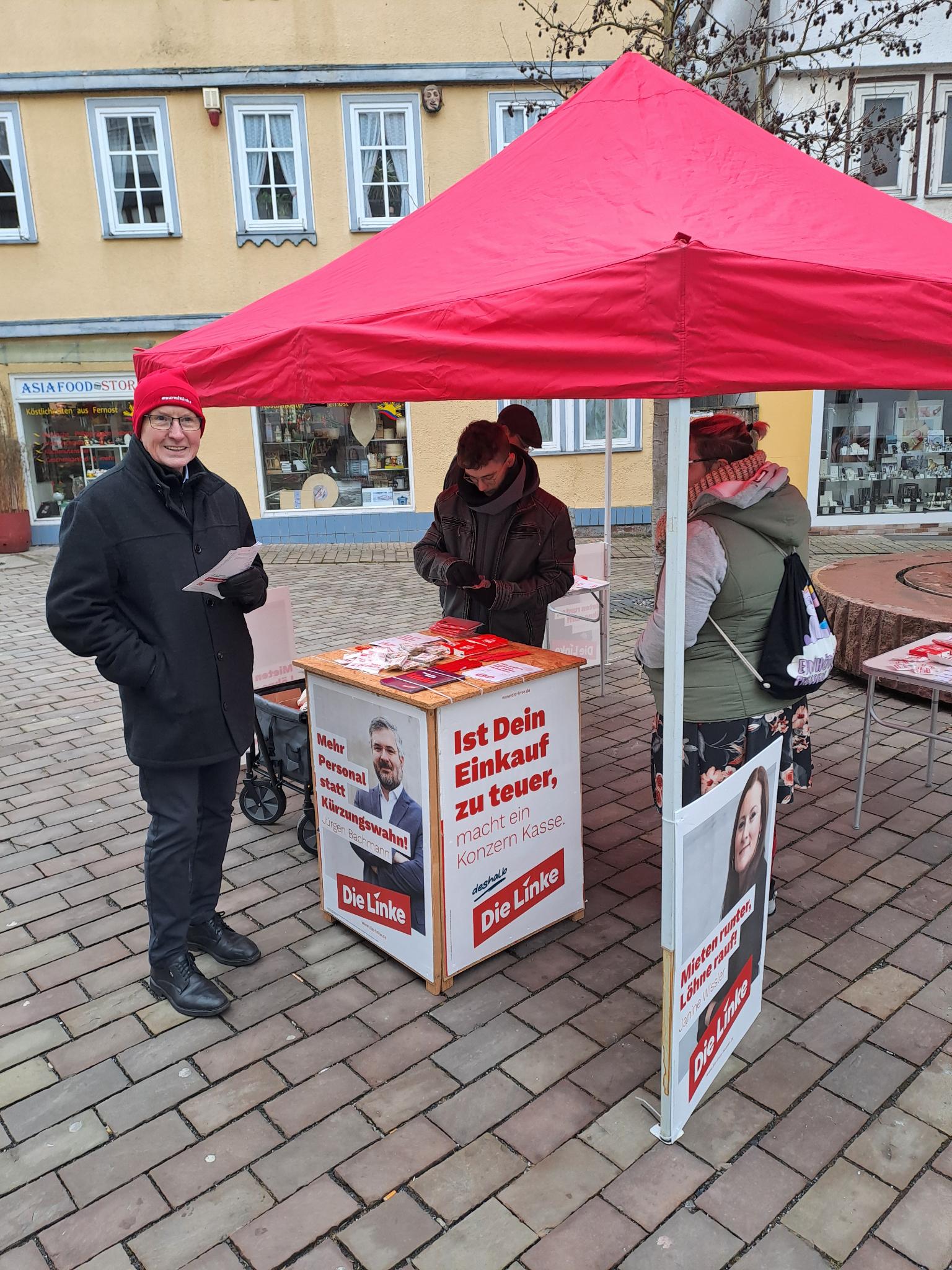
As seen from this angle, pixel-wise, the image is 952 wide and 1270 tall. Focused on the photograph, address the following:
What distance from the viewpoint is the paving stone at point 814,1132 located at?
7.83ft

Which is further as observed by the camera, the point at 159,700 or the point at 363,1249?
the point at 159,700

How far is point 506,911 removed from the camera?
319 centimetres

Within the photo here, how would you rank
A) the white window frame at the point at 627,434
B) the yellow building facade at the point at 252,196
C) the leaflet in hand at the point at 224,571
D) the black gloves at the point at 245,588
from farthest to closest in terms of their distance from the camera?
the white window frame at the point at 627,434 < the yellow building facade at the point at 252,196 < the black gloves at the point at 245,588 < the leaflet in hand at the point at 224,571

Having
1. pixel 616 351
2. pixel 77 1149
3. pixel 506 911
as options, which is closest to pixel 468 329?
pixel 616 351

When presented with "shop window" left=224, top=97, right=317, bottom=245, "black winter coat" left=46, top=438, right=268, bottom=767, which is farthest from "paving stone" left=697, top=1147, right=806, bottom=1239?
"shop window" left=224, top=97, right=317, bottom=245

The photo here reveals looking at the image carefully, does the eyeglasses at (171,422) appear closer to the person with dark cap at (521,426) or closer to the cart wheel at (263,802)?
the person with dark cap at (521,426)

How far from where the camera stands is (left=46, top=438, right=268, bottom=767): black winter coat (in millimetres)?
2660

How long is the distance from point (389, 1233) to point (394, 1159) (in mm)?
222

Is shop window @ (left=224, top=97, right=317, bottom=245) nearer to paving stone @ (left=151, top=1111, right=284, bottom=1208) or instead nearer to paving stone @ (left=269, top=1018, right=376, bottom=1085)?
paving stone @ (left=269, top=1018, right=376, bottom=1085)

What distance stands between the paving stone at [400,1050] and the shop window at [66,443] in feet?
41.2

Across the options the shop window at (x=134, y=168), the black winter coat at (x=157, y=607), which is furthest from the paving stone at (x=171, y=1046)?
the shop window at (x=134, y=168)

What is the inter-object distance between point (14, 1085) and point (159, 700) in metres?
1.22

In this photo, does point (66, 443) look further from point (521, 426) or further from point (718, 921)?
point (718, 921)

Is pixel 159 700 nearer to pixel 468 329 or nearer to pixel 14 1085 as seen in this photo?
pixel 14 1085
